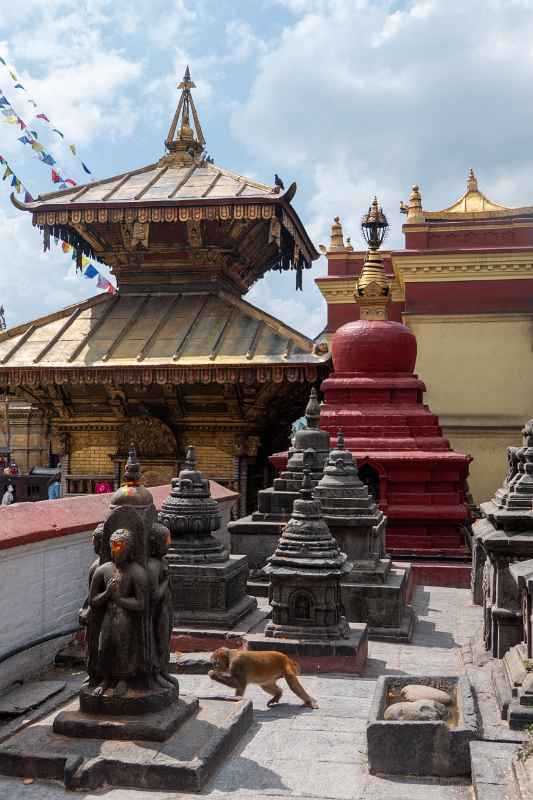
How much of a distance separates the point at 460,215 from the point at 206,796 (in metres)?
19.8

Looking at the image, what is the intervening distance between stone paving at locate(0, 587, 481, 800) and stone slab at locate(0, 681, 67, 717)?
107cm

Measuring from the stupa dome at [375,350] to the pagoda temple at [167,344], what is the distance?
48 cm

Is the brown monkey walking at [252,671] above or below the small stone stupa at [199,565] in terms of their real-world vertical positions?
below

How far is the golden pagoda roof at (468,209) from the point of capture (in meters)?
22.0

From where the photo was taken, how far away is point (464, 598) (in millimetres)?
12195

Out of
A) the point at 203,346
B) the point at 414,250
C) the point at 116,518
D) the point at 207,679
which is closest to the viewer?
the point at 116,518

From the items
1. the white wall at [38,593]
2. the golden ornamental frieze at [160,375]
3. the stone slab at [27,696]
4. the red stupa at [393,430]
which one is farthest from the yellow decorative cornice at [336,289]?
the stone slab at [27,696]

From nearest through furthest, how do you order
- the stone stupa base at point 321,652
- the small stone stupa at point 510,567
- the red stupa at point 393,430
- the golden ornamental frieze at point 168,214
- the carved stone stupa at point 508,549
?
the small stone stupa at point 510,567
the carved stone stupa at point 508,549
the stone stupa base at point 321,652
the red stupa at point 393,430
the golden ornamental frieze at point 168,214

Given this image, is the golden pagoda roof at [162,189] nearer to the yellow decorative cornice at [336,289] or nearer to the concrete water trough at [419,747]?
the yellow decorative cornice at [336,289]

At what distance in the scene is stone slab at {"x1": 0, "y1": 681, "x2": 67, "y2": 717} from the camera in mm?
6402

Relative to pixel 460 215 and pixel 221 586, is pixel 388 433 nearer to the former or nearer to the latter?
pixel 221 586

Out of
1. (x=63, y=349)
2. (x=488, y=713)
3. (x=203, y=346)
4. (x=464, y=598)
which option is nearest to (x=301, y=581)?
(x=488, y=713)

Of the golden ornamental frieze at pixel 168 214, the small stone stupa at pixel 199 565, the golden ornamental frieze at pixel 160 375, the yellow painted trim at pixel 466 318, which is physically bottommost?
the small stone stupa at pixel 199 565

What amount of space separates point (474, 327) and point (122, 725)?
57.1 feet
